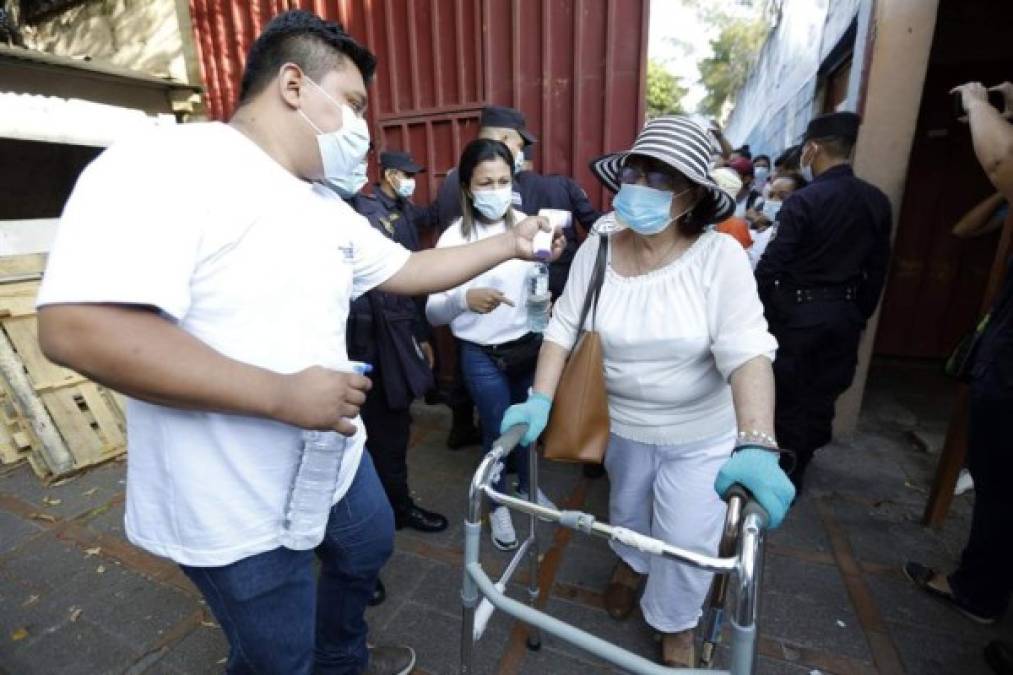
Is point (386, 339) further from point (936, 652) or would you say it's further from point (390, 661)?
point (936, 652)

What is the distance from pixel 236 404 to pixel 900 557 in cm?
330

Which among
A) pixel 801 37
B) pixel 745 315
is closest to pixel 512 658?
pixel 745 315

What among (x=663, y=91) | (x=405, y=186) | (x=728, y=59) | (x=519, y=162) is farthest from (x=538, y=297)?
(x=728, y=59)

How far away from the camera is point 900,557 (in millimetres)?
2721

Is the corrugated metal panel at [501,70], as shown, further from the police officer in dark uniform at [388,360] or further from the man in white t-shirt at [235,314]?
the man in white t-shirt at [235,314]

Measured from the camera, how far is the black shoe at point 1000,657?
199 cm

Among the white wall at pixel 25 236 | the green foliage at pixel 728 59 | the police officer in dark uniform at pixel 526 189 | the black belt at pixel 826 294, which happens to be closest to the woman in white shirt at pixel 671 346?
the police officer in dark uniform at pixel 526 189

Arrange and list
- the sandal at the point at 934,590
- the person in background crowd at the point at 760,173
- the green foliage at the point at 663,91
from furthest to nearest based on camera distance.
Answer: the green foliage at the point at 663,91 → the person in background crowd at the point at 760,173 → the sandal at the point at 934,590

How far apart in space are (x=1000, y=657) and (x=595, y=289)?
216 cm

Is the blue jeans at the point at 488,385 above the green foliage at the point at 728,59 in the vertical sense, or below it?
below

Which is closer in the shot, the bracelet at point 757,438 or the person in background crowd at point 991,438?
the bracelet at point 757,438

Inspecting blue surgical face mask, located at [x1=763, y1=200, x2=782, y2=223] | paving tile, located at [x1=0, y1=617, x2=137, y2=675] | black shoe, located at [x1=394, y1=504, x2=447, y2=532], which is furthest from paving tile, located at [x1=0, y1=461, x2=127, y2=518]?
blue surgical face mask, located at [x1=763, y1=200, x2=782, y2=223]

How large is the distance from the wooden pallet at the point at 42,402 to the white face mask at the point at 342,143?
347cm

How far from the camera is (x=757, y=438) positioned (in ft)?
4.67
